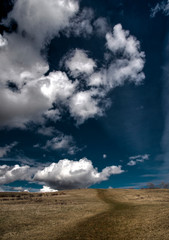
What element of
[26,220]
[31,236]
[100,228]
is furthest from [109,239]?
[26,220]

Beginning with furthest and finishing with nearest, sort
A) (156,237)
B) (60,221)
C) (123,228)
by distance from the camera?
(60,221), (123,228), (156,237)

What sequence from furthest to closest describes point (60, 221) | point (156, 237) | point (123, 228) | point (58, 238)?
point (60, 221) < point (123, 228) < point (58, 238) < point (156, 237)

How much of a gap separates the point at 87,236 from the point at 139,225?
6721 mm

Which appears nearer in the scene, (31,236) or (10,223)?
(31,236)

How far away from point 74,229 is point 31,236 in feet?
15.5

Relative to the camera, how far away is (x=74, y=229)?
18.1 meters

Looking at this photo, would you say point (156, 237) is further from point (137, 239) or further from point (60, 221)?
point (60, 221)

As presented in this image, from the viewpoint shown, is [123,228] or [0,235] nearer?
[0,235]

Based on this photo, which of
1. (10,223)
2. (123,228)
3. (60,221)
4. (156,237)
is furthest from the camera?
(60,221)

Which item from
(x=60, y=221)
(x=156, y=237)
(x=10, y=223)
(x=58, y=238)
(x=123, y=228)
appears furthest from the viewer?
(x=60, y=221)

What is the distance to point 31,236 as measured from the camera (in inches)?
637

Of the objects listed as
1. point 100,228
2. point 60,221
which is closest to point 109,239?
point 100,228

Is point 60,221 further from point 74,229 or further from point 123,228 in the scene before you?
point 123,228

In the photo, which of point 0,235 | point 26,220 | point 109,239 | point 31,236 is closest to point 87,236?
point 109,239
